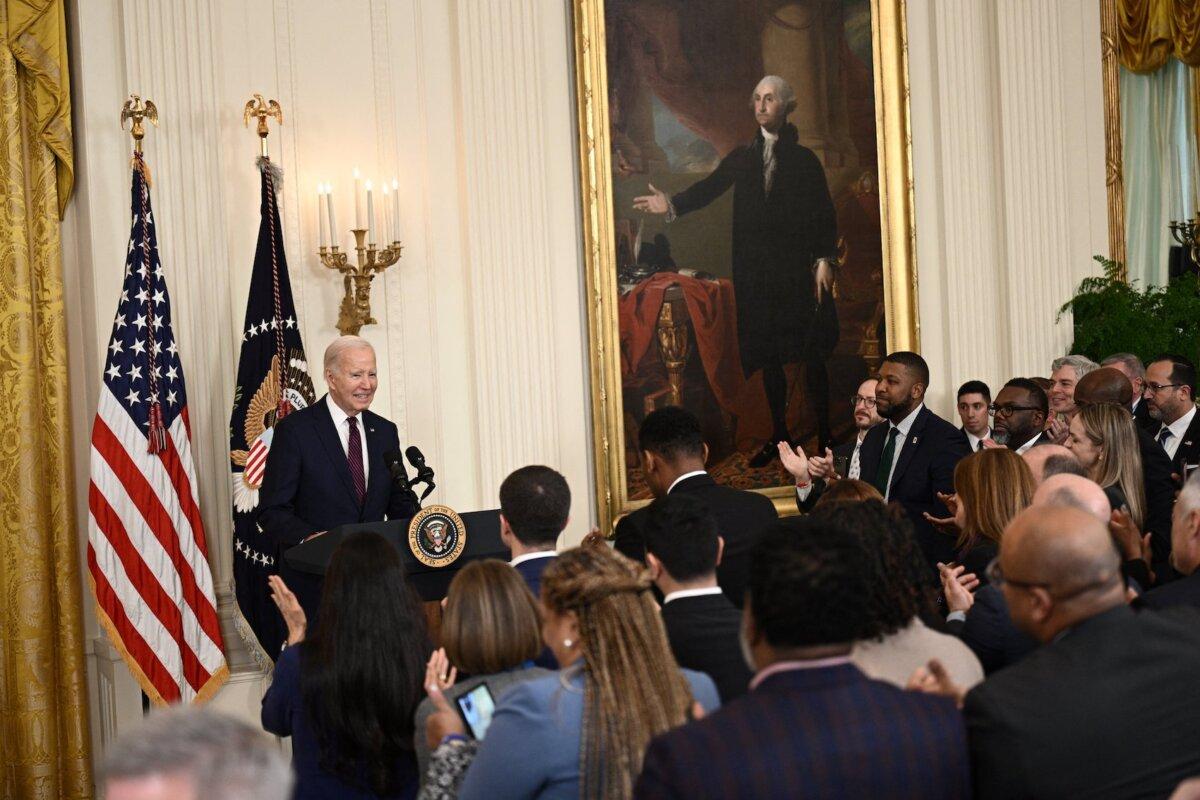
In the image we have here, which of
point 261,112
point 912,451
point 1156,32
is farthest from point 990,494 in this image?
point 1156,32

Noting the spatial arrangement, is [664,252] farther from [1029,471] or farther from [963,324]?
[1029,471]

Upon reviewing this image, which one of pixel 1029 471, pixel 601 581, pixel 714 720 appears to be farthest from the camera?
pixel 1029 471

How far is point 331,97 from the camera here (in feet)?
24.5

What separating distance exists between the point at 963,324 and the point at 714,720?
6.94m

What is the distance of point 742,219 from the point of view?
8.30 meters

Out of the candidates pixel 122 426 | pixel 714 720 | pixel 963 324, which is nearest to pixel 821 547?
pixel 714 720

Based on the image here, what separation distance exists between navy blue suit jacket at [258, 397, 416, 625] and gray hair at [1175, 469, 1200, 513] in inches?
137

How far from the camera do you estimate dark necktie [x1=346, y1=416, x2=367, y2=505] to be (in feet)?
20.4

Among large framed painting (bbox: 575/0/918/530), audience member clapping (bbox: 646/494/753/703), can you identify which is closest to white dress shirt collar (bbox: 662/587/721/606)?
audience member clapping (bbox: 646/494/753/703)

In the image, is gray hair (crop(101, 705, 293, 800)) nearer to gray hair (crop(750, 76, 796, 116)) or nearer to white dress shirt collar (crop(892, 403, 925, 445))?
white dress shirt collar (crop(892, 403, 925, 445))

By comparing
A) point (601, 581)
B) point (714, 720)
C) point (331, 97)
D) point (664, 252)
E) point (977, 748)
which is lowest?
point (977, 748)

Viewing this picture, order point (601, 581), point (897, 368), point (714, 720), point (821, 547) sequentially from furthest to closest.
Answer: point (897, 368)
point (601, 581)
point (821, 547)
point (714, 720)

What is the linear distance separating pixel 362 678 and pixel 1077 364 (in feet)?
19.1

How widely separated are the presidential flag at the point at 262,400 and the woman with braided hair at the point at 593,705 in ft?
14.2
